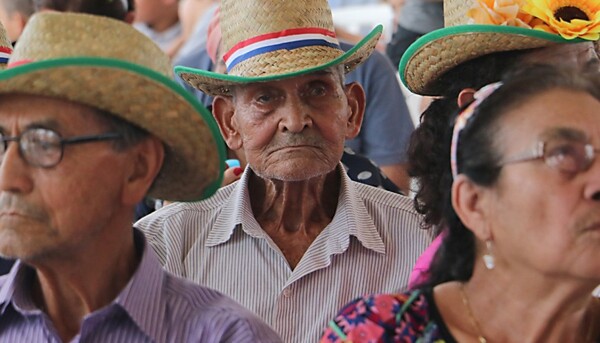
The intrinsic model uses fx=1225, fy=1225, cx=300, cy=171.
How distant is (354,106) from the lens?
342 cm

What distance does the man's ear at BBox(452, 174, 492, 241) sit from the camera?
2.24 metres

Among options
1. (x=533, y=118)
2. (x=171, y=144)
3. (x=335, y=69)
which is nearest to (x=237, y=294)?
(x=335, y=69)

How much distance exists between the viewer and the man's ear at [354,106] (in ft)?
11.1

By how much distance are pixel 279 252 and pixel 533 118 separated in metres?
1.09

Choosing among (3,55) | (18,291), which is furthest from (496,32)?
(3,55)

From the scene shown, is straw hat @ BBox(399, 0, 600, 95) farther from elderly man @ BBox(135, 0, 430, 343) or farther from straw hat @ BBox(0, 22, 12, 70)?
straw hat @ BBox(0, 22, 12, 70)

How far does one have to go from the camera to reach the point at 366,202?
3260mm

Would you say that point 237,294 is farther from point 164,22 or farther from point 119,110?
point 164,22

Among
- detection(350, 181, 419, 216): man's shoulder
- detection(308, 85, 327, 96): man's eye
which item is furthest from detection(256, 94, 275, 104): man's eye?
detection(350, 181, 419, 216): man's shoulder

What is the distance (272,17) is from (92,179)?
1.15 m

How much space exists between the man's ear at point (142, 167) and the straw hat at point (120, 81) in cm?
2

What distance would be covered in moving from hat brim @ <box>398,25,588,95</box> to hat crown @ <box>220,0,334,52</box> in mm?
348

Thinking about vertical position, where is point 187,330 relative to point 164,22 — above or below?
above

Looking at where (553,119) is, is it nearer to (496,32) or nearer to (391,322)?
(391,322)
